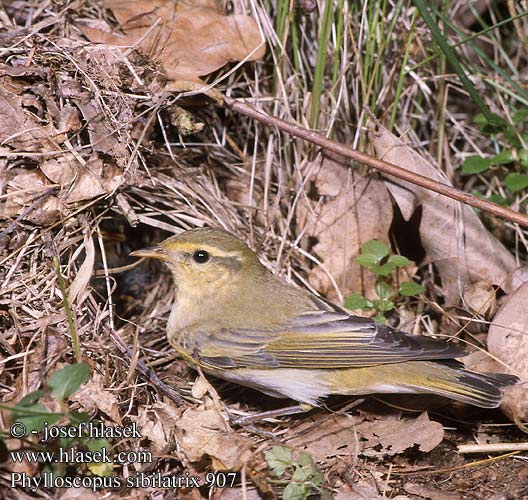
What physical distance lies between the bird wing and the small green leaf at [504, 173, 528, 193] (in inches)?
49.1

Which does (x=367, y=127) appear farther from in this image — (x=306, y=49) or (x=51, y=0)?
(x=51, y=0)

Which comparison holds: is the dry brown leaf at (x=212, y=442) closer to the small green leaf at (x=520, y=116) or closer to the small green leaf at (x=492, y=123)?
the small green leaf at (x=492, y=123)

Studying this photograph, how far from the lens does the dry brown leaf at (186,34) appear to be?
16.1 ft

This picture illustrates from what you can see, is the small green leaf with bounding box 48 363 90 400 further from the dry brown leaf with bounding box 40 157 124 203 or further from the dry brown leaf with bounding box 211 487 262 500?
the dry brown leaf with bounding box 40 157 124 203

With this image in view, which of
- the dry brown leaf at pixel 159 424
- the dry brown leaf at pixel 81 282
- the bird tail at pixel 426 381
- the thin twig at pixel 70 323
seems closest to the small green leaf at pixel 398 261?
the bird tail at pixel 426 381

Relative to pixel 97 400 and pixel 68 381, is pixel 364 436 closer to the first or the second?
pixel 97 400

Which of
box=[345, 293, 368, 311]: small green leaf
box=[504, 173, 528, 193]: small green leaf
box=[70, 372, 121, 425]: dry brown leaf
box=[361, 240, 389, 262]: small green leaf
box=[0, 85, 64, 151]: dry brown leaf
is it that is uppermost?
box=[0, 85, 64, 151]: dry brown leaf

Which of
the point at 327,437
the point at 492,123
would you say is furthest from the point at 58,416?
the point at 492,123

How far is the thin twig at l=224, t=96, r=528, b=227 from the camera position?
4.25m

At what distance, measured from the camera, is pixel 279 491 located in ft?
11.8

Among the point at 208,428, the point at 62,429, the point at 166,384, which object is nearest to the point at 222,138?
the point at 166,384

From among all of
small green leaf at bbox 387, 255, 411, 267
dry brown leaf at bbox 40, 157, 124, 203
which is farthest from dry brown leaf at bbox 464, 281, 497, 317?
dry brown leaf at bbox 40, 157, 124, 203

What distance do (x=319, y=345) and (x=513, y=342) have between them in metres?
1.11

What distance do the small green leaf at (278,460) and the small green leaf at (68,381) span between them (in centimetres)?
96
